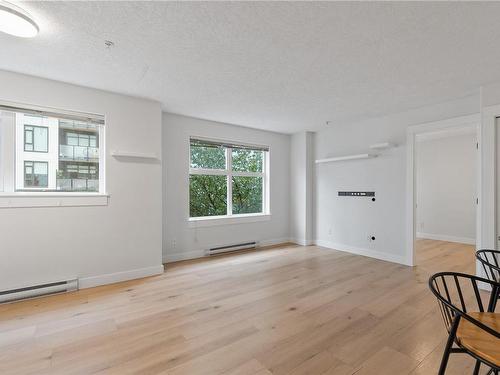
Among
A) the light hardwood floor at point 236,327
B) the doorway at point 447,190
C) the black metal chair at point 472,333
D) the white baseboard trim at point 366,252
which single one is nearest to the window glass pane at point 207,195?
the light hardwood floor at point 236,327

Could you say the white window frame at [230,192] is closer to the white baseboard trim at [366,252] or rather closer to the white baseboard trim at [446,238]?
the white baseboard trim at [366,252]

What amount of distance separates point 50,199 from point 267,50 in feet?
9.54

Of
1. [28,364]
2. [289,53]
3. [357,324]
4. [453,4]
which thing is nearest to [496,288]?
[357,324]

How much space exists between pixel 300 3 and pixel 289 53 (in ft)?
2.14

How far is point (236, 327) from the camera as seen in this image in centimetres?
231

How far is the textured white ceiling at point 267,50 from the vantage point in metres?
1.85

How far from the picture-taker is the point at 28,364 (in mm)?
1829

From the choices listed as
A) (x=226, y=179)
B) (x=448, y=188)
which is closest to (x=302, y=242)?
(x=226, y=179)

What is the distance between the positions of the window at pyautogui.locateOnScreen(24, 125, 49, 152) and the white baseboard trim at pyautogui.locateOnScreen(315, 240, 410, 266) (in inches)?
194

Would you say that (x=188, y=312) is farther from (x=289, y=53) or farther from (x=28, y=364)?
(x=289, y=53)

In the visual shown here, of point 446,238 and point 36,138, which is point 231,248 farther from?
point 446,238

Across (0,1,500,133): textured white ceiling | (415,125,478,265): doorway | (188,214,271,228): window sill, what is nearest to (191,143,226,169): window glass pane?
(188,214,271,228): window sill

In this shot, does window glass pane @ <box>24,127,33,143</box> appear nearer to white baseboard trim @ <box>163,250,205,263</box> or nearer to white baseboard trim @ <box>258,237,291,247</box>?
white baseboard trim @ <box>163,250,205,263</box>

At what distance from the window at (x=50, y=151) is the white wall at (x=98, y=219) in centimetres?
17
